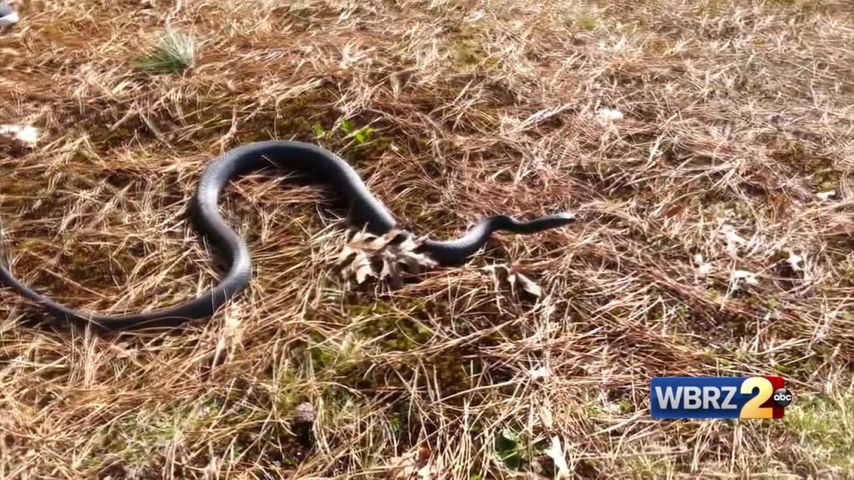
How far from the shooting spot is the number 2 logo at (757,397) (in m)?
2.61

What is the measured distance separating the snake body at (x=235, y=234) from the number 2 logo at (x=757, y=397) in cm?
113

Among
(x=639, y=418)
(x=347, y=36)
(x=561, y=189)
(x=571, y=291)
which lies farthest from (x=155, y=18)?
(x=639, y=418)

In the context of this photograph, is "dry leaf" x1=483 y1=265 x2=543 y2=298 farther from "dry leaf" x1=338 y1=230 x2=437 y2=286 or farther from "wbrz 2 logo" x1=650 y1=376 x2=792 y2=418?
"wbrz 2 logo" x1=650 y1=376 x2=792 y2=418

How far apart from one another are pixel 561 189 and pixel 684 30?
95.1 inches

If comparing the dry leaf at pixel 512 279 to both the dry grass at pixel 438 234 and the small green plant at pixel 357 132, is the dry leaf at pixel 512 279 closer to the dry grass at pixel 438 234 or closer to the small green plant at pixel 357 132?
the dry grass at pixel 438 234

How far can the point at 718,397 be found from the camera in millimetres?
2658

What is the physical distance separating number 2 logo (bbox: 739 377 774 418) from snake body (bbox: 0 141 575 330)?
1131 millimetres

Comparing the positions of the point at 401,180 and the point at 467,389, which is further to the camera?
the point at 401,180

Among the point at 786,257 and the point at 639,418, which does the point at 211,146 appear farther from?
the point at 786,257

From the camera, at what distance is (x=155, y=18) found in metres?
5.05

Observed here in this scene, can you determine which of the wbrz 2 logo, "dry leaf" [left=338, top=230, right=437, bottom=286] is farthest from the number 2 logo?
"dry leaf" [left=338, top=230, right=437, bottom=286]

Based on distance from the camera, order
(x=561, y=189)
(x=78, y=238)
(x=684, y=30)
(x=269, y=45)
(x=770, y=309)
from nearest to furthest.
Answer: (x=770, y=309) < (x=78, y=238) < (x=561, y=189) < (x=269, y=45) < (x=684, y=30)

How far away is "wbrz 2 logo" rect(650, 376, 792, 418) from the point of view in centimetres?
262

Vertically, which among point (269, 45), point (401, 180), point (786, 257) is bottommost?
point (786, 257)
